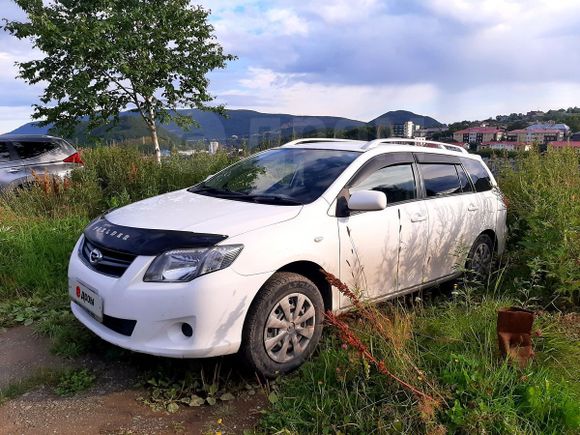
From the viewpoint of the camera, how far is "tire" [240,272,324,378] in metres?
2.96

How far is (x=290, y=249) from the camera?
123 inches

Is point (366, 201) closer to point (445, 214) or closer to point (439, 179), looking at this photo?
point (445, 214)

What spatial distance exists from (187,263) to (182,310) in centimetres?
28

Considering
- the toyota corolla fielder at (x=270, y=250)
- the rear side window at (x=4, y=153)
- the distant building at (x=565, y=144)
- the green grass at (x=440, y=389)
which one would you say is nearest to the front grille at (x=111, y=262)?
the toyota corolla fielder at (x=270, y=250)

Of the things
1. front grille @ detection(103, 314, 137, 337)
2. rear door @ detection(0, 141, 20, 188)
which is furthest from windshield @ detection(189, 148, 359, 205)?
rear door @ detection(0, 141, 20, 188)

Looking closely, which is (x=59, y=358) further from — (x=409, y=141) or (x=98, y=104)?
(x=98, y=104)

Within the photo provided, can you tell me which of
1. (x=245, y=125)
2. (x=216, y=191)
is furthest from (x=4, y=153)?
(x=216, y=191)

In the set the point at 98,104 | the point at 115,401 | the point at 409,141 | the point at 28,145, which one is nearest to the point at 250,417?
the point at 115,401

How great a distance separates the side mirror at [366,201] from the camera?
11.1 feet

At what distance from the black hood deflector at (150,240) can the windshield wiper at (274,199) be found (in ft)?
2.41

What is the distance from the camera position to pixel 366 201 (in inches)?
133

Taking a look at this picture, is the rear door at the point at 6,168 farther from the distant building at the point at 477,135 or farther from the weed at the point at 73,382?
the distant building at the point at 477,135

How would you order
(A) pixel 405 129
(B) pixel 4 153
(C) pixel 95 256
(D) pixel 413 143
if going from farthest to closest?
(B) pixel 4 153 → (A) pixel 405 129 → (D) pixel 413 143 → (C) pixel 95 256

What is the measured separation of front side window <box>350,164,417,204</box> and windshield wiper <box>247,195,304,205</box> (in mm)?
492
